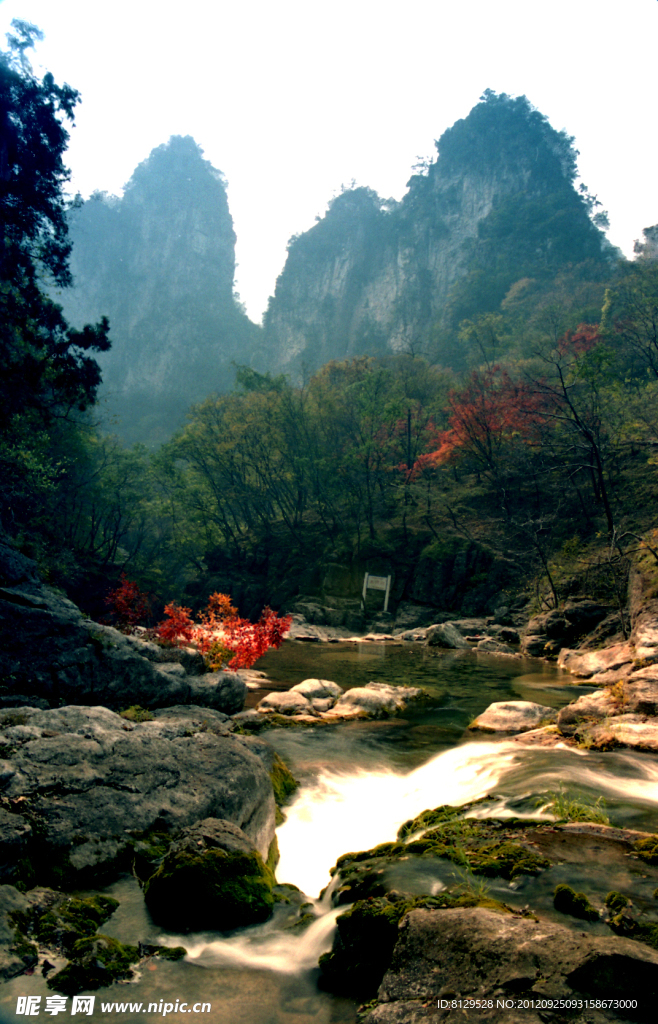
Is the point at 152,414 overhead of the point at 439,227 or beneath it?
beneath

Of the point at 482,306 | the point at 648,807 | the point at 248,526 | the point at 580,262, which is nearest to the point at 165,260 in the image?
the point at 482,306

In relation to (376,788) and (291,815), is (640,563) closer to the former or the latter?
(376,788)

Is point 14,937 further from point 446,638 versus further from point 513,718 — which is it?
point 446,638

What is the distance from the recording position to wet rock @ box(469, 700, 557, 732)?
9.34 metres

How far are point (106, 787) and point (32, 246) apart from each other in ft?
47.4

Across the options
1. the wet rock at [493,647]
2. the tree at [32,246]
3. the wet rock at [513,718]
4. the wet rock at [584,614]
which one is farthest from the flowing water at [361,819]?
the tree at [32,246]

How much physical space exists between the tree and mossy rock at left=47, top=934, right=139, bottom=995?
39.3 feet

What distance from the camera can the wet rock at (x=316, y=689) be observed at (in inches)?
498

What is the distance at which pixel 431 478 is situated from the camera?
40.3 meters

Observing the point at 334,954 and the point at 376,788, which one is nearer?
the point at 334,954

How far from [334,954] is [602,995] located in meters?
1.55

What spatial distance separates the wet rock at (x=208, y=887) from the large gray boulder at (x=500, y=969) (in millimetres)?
1429

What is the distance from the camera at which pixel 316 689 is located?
12922mm

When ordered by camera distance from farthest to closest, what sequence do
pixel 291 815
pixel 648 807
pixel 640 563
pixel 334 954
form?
pixel 640 563
pixel 291 815
pixel 648 807
pixel 334 954
